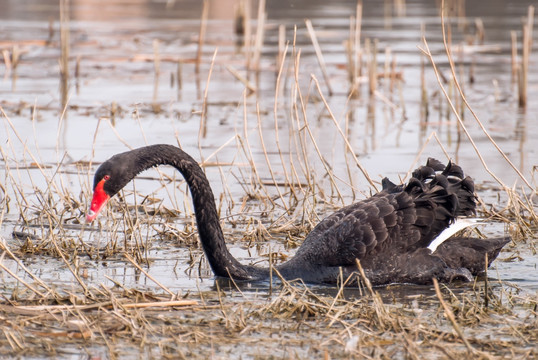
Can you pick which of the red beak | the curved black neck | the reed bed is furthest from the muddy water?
the red beak

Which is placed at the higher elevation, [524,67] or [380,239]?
[524,67]

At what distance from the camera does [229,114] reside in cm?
1150

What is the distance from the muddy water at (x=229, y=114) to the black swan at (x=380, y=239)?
27 centimetres

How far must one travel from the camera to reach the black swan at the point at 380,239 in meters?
5.38

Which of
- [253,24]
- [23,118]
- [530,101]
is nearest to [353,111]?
[530,101]

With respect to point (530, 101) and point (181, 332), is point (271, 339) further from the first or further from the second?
point (530, 101)

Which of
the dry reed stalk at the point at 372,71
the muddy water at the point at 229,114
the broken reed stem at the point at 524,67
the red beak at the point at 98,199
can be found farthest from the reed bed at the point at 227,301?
the dry reed stalk at the point at 372,71

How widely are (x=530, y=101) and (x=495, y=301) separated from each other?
7.90 metres

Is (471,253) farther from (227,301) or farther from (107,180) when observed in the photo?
(107,180)

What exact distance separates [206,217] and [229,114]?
20.3 ft

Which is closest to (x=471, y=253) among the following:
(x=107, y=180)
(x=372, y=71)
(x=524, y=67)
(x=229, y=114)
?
(x=107, y=180)

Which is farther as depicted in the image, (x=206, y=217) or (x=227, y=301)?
(x=206, y=217)

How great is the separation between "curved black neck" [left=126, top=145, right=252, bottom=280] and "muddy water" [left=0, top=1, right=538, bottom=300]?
0.18 meters

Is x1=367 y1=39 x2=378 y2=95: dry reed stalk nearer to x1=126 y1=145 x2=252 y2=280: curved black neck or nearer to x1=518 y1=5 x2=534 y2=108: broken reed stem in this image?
x1=518 y1=5 x2=534 y2=108: broken reed stem
